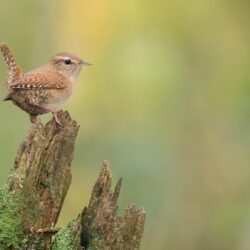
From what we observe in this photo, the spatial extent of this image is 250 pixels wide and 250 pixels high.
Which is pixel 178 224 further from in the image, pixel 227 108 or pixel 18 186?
pixel 18 186

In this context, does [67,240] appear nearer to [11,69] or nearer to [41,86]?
[41,86]

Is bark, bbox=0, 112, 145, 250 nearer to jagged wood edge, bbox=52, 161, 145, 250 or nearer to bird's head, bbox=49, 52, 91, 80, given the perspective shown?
jagged wood edge, bbox=52, 161, 145, 250

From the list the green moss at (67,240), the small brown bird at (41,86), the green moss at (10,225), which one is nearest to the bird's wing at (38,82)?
the small brown bird at (41,86)

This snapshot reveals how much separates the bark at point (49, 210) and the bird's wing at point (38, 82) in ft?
2.66

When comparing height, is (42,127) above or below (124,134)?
below

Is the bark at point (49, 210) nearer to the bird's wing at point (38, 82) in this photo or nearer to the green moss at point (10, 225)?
the green moss at point (10, 225)

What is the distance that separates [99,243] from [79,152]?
574cm

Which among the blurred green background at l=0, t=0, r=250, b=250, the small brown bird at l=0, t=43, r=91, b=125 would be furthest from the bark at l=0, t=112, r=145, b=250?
the blurred green background at l=0, t=0, r=250, b=250

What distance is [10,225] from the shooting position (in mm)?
7090

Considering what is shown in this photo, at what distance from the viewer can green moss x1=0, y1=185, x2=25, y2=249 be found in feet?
23.2

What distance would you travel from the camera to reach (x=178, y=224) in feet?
40.0

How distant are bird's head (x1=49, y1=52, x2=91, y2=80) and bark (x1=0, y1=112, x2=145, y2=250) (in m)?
1.28

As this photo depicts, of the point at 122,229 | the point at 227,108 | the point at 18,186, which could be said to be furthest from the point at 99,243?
the point at 227,108

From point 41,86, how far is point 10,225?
53.2 inches
